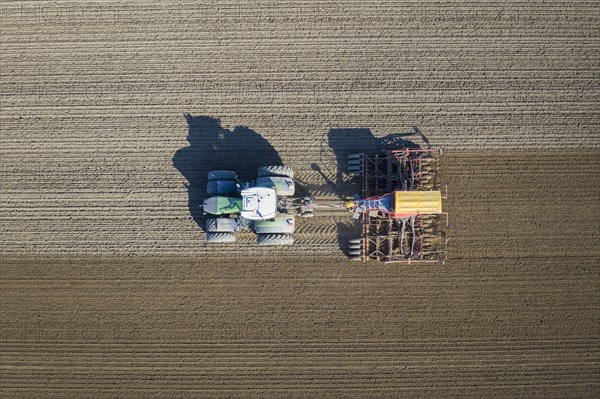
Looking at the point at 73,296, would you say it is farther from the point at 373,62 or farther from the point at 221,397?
the point at 373,62

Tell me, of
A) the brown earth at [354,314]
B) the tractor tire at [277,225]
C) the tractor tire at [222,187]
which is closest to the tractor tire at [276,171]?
the tractor tire at [222,187]

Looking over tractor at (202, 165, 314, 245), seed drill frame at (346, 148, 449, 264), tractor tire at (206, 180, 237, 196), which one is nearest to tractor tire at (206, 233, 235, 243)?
tractor at (202, 165, 314, 245)

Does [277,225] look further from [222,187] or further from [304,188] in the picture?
[222,187]

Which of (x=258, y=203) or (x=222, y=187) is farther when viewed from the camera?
(x=222, y=187)

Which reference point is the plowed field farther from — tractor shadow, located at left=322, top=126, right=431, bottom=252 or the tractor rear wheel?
the tractor rear wheel

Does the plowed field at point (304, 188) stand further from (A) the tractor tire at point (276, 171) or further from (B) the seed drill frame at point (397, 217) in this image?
(A) the tractor tire at point (276, 171)

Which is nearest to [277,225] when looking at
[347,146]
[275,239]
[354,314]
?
[275,239]

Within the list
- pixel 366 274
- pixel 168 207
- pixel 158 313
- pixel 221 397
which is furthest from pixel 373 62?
pixel 221 397
